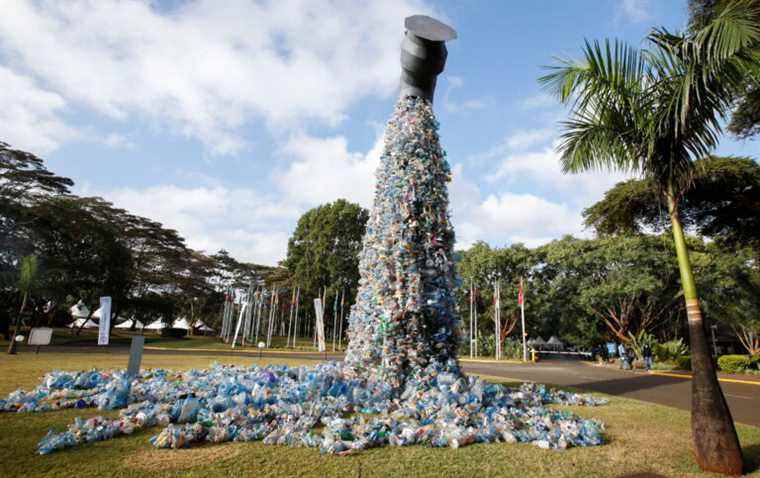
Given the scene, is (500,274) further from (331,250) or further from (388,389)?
(388,389)

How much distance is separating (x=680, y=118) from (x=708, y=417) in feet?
10.1

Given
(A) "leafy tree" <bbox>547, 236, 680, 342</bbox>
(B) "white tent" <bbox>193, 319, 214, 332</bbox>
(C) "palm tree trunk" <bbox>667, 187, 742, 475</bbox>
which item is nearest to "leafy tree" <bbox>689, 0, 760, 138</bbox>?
(C) "palm tree trunk" <bbox>667, 187, 742, 475</bbox>

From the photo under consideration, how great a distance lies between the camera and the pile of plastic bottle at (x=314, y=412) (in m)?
4.34

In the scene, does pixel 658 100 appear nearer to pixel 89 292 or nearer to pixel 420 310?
pixel 420 310

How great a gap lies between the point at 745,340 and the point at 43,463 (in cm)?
4129

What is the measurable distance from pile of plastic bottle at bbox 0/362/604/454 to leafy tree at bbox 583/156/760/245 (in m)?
9.18

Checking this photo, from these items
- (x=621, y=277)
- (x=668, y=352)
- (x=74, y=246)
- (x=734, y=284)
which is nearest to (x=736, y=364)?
(x=668, y=352)

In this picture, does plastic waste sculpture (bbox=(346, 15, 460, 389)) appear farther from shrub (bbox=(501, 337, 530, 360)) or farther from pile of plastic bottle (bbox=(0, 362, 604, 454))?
shrub (bbox=(501, 337, 530, 360))

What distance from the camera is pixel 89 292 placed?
92.5ft

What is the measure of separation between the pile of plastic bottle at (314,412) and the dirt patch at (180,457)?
0.18m

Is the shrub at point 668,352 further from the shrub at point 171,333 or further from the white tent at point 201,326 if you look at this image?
the white tent at point 201,326

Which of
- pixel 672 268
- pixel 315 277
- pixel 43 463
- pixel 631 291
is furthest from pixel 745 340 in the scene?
pixel 43 463

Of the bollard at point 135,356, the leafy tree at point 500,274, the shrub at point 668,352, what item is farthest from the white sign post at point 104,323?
the leafy tree at point 500,274

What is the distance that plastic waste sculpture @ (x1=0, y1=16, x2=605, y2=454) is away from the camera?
4.54 m
